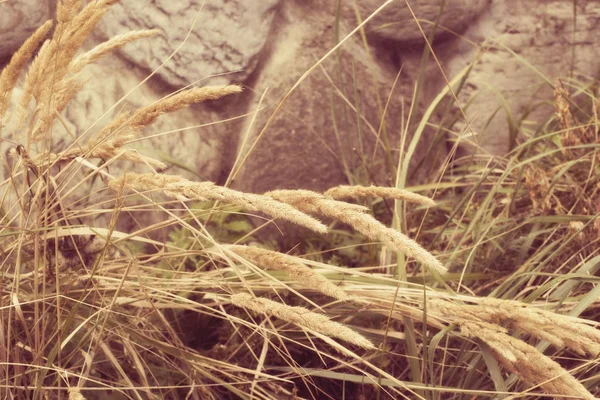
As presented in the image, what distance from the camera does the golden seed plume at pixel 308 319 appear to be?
832mm

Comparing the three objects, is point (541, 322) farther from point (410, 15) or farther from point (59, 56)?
point (410, 15)

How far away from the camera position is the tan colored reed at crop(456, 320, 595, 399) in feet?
2.85

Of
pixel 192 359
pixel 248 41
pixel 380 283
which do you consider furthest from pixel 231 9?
pixel 192 359

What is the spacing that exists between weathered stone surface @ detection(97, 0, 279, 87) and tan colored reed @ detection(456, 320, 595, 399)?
951 mm

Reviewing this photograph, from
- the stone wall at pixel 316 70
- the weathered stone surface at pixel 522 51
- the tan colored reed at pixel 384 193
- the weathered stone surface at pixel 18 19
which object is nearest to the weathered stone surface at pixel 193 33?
the stone wall at pixel 316 70

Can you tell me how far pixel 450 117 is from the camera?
1.99 m

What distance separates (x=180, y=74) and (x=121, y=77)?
0.14 m

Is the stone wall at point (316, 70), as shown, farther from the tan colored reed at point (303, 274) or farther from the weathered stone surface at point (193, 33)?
the tan colored reed at point (303, 274)

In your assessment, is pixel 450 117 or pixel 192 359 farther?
pixel 450 117

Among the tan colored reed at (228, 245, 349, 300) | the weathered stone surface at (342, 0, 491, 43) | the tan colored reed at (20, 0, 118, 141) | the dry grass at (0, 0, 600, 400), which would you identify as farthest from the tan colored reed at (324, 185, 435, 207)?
the weathered stone surface at (342, 0, 491, 43)

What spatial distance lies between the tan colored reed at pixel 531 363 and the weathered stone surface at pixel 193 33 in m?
0.95

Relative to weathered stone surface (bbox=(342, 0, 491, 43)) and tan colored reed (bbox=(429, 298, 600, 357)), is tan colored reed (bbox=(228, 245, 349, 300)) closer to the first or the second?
tan colored reed (bbox=(429, 298, 600, 357))

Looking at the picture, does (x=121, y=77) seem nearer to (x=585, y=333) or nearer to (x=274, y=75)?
(x=274, y=75)

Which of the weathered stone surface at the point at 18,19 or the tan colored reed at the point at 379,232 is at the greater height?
the weathered stone surface at the point at 18,19
